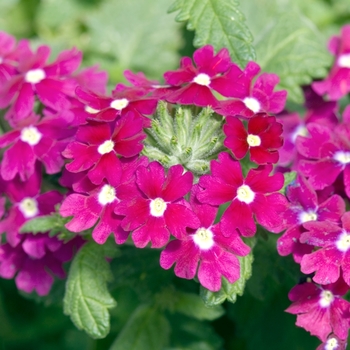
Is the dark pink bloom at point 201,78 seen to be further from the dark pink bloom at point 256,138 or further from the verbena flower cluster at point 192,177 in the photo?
the dark pink bloom at point 256,138

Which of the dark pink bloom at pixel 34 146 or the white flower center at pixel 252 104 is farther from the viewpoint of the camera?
the dark pink bloom at pixel 34 146

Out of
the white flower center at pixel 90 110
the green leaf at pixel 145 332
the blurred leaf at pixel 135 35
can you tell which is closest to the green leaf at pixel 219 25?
the white flower center at pixel 90 110

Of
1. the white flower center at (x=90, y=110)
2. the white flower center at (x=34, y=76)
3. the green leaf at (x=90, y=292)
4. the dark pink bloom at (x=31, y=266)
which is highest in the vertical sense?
the white flower center at (x=90, y=110)

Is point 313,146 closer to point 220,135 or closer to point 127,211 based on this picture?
point 220,135

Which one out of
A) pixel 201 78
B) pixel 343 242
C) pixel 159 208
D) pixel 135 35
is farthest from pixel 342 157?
pixel 135 35

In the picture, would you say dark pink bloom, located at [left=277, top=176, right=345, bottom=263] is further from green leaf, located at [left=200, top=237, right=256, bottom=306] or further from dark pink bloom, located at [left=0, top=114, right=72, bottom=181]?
dark pink bloom, located at [left=0, top=114, right=72, bottom=181]

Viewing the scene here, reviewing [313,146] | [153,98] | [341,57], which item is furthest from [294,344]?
[153,98]
